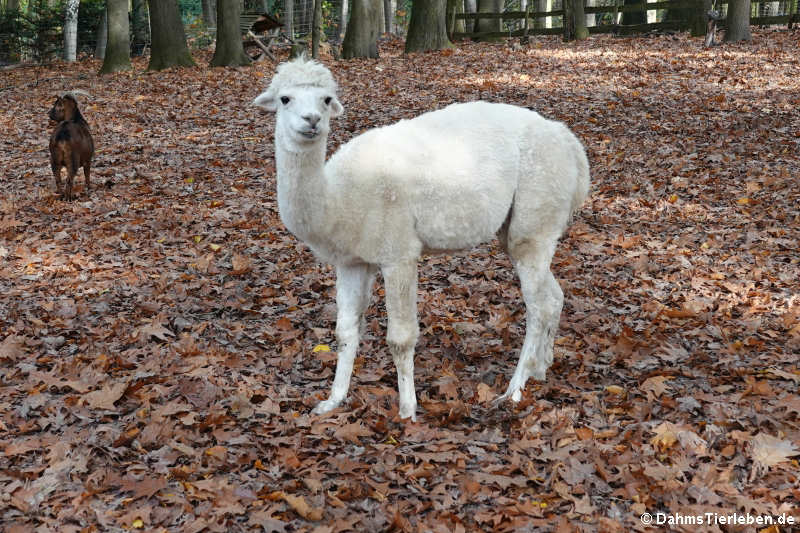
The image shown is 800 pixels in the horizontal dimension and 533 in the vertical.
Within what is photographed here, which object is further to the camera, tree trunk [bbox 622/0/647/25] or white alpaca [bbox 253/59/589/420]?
tree trunk [bbox 622/0/647/25]

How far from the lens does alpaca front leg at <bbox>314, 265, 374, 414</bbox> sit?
4.91m

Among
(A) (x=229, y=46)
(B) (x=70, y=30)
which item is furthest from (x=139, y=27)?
(A) (x=229, y=46)

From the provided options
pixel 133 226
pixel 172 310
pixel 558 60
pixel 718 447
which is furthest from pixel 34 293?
pixel 558 60

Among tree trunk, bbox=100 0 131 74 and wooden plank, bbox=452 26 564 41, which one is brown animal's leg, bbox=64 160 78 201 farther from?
wooden plank, bbox=452 26 564 41

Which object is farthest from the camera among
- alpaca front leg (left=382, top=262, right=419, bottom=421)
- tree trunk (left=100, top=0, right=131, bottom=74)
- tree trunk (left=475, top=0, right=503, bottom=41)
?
tree trunk (left=475, top=0, right=503, bottom=41)

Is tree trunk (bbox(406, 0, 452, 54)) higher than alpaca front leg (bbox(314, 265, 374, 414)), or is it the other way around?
tree trunk (bbox(406, 0, 452, 54))

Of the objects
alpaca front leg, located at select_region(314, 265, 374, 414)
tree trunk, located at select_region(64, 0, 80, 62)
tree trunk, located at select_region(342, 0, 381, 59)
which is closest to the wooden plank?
tree trunk, located at select_region(342, 0, 381, 59)

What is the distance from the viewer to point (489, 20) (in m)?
24.3

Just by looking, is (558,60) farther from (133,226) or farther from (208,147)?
(133,226)

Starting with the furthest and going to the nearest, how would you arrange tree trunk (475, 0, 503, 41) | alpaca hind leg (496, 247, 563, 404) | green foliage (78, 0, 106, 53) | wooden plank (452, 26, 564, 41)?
1. green foliage (78, 0, 106, 53)
2. tree trunk (475, 0, 503, 41)
3. wooden plank (452, 26, 564, 41)
4. alpaca hind leg (496, 247, 563, 404)

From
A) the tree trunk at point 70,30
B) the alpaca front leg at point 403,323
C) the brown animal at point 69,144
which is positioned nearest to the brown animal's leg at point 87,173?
the brown animal at point 69,144

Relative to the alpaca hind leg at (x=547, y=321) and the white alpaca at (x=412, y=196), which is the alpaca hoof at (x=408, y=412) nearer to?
the white alpaca at (x=412, y=196)

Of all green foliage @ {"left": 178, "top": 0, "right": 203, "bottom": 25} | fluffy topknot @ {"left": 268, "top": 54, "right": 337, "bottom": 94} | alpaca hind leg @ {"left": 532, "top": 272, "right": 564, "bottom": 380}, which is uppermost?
green foliage @ {"left": 178, "top": 0, "right": 203, "bottom": 25}

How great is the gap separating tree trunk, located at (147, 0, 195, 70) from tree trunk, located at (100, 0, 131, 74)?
3.22 ft
